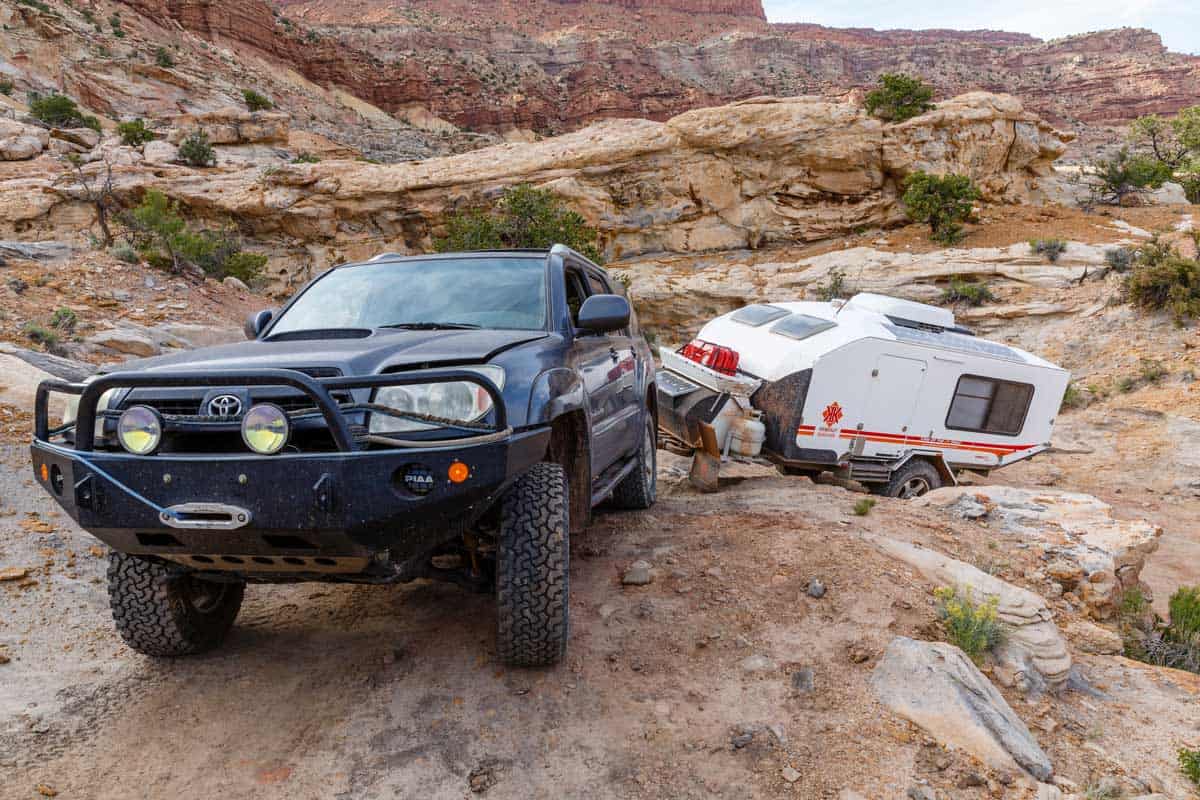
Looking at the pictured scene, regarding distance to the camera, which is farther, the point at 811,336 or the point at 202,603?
the point at 811,336

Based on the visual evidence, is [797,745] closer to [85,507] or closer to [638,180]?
[85,507]

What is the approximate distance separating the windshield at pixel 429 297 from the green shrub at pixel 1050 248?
20845 millimetres

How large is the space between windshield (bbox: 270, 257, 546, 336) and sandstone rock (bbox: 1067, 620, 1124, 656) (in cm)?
368

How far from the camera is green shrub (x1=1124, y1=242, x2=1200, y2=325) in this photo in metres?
14.9

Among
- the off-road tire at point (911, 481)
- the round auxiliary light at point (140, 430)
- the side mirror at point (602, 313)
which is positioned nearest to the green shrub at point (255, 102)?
the off-road tire at point (911, 481)

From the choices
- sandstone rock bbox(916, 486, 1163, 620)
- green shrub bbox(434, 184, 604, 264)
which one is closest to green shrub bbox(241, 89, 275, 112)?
green shrub bbox(434, 184, 604, 264)

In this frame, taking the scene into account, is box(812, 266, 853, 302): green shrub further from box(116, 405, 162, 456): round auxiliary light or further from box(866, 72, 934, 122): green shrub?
box(116, 405, 162, 456): round auxiliary light

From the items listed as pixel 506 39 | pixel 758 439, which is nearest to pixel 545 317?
pixel 758 439

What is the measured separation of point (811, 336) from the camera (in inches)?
305

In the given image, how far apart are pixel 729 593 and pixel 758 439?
389 cm

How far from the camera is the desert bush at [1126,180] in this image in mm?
26578

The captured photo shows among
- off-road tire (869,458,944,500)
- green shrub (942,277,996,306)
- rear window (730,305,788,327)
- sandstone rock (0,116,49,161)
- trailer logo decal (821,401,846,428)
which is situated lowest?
green shrub (942,277,996,306)

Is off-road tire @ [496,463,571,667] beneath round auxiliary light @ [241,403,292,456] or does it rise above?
beneath

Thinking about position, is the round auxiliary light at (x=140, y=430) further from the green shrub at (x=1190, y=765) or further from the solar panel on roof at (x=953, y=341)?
the solar panel on roof at (x=953, y=341)
